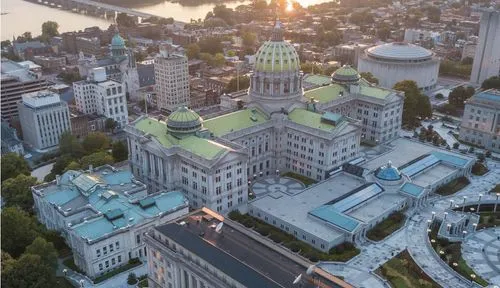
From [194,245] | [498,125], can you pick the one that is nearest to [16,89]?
[194,245]

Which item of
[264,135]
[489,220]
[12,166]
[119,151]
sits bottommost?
[489,220]

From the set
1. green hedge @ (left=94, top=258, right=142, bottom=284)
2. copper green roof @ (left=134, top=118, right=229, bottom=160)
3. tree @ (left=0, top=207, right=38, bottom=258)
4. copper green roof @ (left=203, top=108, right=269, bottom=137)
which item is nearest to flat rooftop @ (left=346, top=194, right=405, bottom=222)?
copper green roof @ (left=134, top=118, right=229, bottom=160)

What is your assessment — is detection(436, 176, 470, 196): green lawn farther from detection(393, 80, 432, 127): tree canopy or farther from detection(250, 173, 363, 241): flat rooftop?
detection(393, 80, 432, 127): tree canopy

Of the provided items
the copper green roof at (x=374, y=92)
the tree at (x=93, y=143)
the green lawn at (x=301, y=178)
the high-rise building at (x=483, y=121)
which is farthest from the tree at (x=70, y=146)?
the high-rise building at (x=483, y=121)

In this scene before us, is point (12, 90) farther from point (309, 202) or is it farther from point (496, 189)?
point (496, 189)

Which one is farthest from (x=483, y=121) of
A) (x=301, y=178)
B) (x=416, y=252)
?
(x=416, y=252)

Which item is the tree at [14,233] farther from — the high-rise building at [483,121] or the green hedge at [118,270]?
the high-rise building at [483,121]
